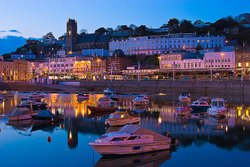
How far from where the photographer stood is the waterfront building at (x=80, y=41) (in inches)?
6486

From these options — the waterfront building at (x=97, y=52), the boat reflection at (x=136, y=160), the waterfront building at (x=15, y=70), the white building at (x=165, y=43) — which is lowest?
the boat reflection at (x=136, y=160)

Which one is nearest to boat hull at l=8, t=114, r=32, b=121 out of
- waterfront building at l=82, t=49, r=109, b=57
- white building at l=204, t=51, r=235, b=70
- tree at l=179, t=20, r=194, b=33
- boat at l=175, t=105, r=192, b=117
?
boat at l=175, t=105, r=192, b=117

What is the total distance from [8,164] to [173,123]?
15.6m

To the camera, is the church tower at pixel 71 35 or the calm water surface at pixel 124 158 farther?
the church tower at pixel 71 35

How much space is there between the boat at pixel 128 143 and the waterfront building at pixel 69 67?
111m

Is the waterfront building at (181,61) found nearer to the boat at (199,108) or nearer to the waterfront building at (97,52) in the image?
the waterfront building at (97,52)

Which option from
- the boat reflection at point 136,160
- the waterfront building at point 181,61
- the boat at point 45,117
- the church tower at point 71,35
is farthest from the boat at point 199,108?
the church tower at point 71,35

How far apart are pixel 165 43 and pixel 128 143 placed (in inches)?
4681

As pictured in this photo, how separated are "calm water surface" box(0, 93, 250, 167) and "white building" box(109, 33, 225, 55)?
96.6 meters

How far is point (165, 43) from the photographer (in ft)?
449

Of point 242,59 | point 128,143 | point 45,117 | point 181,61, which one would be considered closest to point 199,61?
point 181,61

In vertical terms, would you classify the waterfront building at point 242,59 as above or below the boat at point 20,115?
above

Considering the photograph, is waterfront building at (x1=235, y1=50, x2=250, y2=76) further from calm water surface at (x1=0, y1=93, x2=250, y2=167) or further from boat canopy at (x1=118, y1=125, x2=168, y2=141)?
boat canopy at (x1=118, y1=125, x2=168, y2=141)

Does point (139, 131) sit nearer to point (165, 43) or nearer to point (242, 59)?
point (242, 59)
